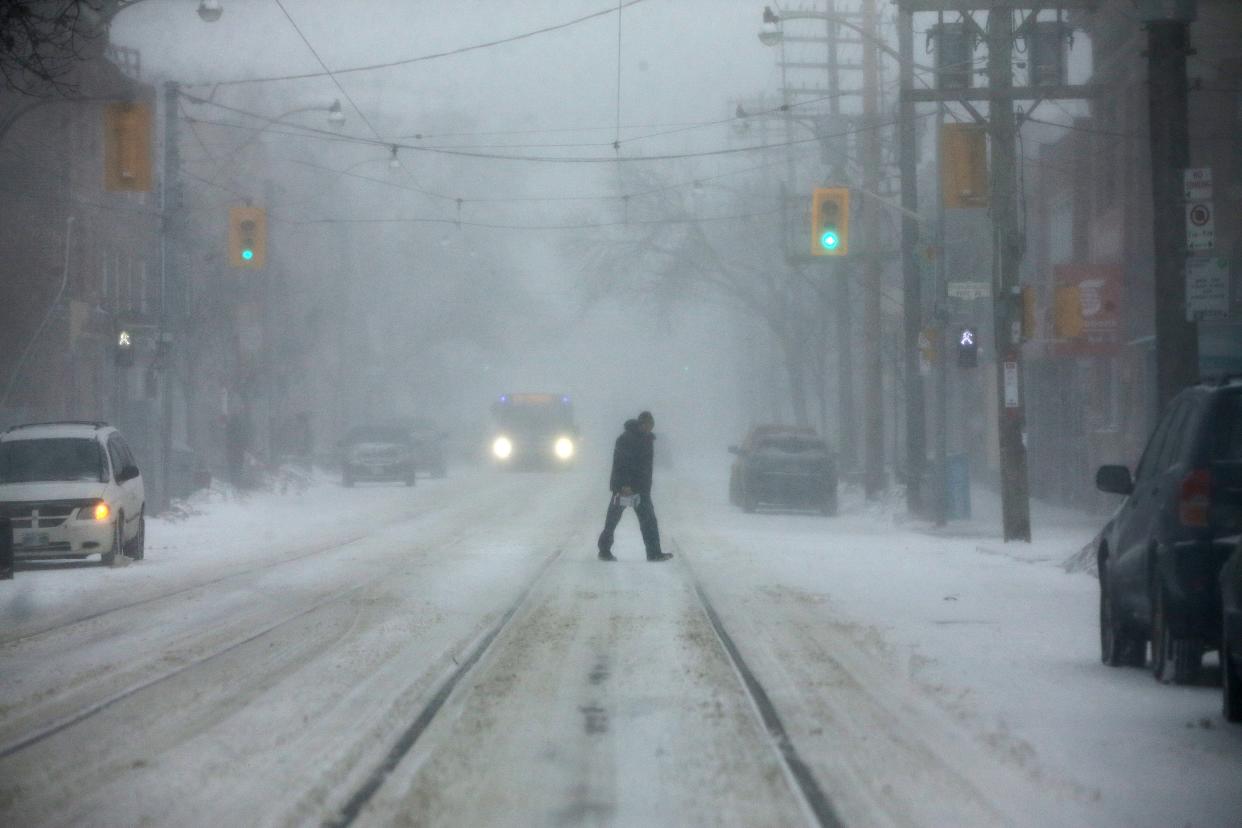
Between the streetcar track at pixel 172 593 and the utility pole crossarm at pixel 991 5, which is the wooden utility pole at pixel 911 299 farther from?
the streetcar track at pixel 172 593

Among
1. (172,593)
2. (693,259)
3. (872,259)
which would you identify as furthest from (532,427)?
(172,593)

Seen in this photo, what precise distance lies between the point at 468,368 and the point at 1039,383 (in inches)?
2276

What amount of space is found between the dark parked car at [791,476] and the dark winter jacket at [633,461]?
12.8 metres

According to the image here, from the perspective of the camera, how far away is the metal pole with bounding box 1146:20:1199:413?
17.4 meters

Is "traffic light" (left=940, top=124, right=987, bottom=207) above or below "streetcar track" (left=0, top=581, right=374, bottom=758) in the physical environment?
above

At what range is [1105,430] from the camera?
Answer: 3572 centimetres

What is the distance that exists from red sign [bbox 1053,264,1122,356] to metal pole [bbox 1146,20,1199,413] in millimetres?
14686

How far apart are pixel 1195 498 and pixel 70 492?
14969 mm

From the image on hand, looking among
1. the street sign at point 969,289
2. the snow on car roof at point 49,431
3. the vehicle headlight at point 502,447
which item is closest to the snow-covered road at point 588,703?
the snow on car roof at point 49,431

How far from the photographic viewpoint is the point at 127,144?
74.1 feet

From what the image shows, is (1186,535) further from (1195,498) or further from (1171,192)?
(1171,192)

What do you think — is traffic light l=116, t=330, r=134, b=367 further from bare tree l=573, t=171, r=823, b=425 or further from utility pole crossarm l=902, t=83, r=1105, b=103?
bare tree l=573, t=171, r=823, b=425

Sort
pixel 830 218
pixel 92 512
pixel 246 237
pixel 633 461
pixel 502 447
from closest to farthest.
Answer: pixel 92 512
pixel 633 461
pixel 830 218
pixel 246 237
pixel 502 447

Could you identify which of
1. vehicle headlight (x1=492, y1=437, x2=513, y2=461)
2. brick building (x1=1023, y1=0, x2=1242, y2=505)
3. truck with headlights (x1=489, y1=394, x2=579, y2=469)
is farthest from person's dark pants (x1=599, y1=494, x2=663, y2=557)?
vehicle headlight (x1=492, y1=437, x2=513, y2=461)
